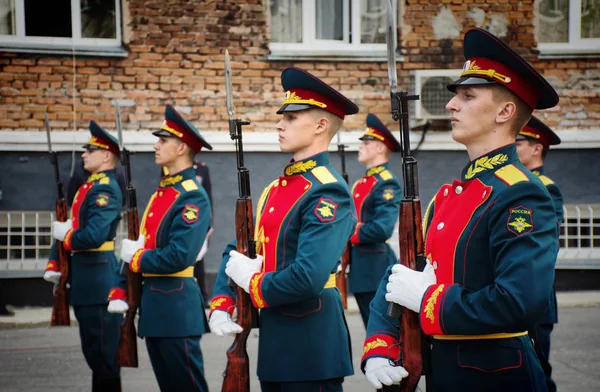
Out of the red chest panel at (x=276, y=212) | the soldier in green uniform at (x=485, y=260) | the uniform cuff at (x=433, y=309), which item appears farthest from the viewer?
the red chest panel at (x=276, y=212)

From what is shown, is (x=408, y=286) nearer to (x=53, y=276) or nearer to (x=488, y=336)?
(x=488, y=336)

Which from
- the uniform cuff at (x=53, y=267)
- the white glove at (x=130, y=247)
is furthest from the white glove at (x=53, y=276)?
the white glove at (x=130, y=247)

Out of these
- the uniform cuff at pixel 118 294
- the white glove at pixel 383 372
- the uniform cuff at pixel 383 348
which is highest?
the uniform cuff at pixel 383 348

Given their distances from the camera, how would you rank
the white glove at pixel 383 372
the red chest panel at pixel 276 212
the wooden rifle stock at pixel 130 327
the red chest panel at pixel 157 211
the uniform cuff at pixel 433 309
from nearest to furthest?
the uniform cuff at pixel 433 309, the white glove at pixel 383 372, the red chest panel at pixel 276 212, the red chest panel at pixel 157 211, the wooden rifle stock at pixel 130 327

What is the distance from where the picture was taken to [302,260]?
364cm

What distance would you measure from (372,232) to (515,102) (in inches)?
176

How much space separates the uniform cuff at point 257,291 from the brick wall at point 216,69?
23.3 ft

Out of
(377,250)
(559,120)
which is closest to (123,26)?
(377,250)

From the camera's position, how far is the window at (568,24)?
11.5 m

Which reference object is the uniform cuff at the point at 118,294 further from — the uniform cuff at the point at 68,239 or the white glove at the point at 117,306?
the uniform cuff at the point at 68,239

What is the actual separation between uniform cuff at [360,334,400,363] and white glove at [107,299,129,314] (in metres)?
2.72

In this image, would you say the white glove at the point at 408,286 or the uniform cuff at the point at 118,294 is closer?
the white glove at the point at 408,286

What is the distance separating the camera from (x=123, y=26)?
10680mm

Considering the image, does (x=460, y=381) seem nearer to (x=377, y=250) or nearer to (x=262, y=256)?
(x=262, y=256)
